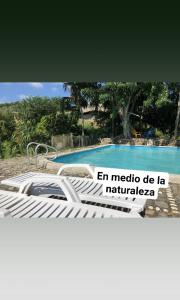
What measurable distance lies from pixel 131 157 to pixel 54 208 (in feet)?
9.73

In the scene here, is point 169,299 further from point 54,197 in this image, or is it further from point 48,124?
point 48,124

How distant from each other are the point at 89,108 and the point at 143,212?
3072 mm

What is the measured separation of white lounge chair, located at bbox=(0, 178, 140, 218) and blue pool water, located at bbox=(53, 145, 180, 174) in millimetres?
1816

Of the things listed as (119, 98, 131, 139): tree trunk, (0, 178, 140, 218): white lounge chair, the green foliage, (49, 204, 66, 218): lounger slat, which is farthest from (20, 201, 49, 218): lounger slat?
(119, 98, 131, 139): tree trunk

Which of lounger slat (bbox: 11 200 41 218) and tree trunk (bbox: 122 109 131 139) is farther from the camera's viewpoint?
tree trunk (bbox: 122 109 131 139)

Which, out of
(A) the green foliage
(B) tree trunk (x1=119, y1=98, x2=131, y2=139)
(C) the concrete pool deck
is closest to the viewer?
(C) the concrete pool deck

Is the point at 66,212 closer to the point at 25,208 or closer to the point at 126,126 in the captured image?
the point at 25,208

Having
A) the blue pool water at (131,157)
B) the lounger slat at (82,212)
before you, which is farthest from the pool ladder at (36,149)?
the lounger slat at (82,212)

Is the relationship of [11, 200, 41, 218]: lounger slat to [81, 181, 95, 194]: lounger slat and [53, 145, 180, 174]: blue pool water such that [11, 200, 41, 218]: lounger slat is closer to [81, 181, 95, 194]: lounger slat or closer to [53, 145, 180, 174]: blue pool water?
[81, 181, 95, 194]: lounger slat

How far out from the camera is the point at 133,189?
13.7ft

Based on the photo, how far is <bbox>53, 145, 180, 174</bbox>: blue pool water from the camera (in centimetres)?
575

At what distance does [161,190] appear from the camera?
15.1 ft

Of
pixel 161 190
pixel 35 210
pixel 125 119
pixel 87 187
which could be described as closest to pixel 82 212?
pixel 35 210

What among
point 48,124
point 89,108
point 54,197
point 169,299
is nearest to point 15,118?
point 48,124
